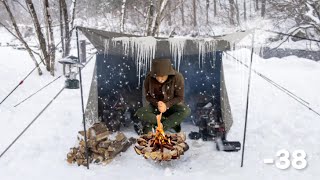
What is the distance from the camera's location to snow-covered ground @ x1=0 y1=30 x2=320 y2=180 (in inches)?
199

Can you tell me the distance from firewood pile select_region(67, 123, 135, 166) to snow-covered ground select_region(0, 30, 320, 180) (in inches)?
4.6

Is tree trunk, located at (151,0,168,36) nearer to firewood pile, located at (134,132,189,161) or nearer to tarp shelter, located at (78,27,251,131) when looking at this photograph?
tarp shelter, located at (78,27,251,131)

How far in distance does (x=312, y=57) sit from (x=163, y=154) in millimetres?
18361

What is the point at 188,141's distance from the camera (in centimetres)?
637

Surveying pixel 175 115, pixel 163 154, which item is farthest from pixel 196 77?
pixel 163 154

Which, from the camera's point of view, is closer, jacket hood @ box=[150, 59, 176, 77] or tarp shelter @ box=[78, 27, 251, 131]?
jacket hood @ box=[150, 59, 176, 77]

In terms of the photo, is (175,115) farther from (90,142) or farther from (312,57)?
(312,57)

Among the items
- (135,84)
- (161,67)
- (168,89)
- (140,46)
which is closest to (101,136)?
(168,89)

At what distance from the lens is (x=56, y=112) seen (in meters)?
7.60

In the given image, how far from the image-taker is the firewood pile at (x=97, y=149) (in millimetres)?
5395

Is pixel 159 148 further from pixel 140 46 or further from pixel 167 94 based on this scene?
pixel 140 46

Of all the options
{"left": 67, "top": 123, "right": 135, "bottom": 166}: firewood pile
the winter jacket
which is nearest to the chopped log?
{"left": 67, "top": 123, "right": 135, "bottom": 166}: firewood pile

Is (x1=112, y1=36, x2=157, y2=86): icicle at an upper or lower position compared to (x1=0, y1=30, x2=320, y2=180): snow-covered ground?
upper

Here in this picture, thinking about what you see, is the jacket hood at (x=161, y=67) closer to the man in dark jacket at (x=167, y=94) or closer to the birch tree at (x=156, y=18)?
the man in dark jacket at (x=167, y=94)
